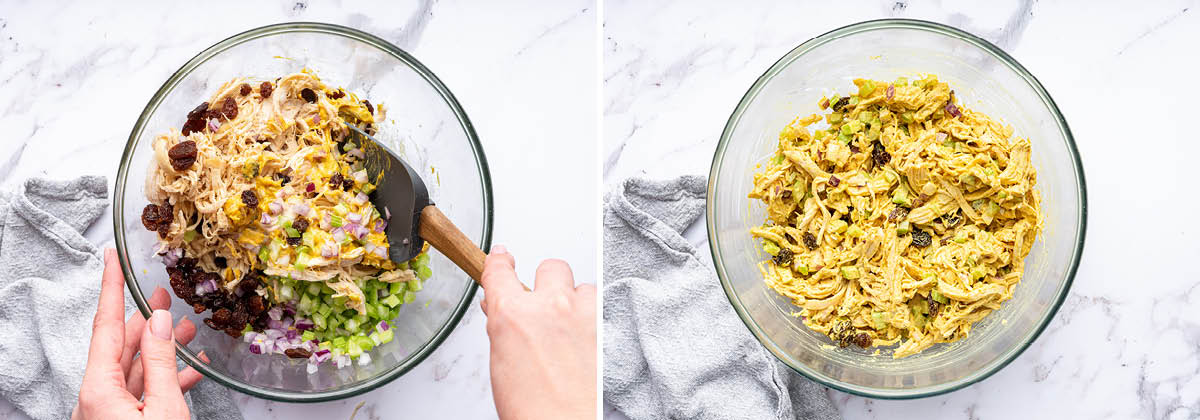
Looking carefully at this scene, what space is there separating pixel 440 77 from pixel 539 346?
2.74 ft

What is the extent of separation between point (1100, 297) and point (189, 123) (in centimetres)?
221

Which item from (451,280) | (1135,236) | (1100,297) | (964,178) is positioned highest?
(964,178)

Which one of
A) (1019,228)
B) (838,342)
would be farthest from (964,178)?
(838,342)

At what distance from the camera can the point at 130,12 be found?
1968 millimetres

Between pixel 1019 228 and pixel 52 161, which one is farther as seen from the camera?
pixel 52 161

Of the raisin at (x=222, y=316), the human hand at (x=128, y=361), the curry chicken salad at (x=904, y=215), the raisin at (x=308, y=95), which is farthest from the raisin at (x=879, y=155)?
the human hand at (x=128, y=361)

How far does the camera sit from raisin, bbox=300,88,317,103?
1.67m

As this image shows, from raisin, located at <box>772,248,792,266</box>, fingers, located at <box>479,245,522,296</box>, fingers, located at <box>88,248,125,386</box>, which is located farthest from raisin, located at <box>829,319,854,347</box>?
fingers, located at <box>88,248,125,386</box>

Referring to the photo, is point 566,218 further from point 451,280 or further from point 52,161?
point 52,161

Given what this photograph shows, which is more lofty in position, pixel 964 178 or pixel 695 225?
pixel 964 178

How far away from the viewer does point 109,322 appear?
1757mm

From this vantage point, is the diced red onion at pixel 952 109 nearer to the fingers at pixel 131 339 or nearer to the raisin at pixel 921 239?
the raisin at pixel 921 239

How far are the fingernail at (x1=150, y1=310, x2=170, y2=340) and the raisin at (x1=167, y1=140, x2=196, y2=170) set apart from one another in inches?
14.0

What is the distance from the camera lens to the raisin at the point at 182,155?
1572mm
